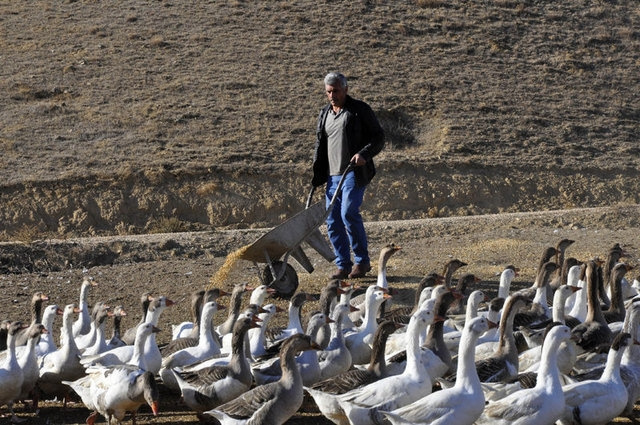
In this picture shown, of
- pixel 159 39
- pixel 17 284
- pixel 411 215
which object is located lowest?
pixel 411 215

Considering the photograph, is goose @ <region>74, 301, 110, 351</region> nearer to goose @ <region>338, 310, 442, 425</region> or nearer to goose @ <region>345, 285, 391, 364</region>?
goose @ <region>345, 285, 391, 364</region>

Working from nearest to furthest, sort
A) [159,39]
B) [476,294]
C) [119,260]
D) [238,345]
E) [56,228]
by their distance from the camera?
[238,345] < [476,294] < [119,260] < [56,228] < [159,39]

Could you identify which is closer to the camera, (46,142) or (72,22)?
(46,142)

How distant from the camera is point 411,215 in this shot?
26.9 metres

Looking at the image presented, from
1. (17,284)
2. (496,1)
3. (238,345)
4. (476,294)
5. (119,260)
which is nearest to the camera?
(238,345)

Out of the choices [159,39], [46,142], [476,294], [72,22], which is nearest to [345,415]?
[476,294]

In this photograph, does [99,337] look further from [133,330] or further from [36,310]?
[36,310]

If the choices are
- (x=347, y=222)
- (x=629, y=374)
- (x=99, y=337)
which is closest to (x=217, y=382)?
(x=99, y=337)

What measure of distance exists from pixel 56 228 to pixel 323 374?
16.8 metres

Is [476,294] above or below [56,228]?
above

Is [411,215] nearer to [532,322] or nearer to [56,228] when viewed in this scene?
[56,228]

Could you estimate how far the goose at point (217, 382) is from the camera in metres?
9.26

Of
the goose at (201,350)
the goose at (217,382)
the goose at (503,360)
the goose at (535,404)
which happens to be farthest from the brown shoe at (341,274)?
the goose at (535,404)

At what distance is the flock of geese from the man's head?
253 centimetres
